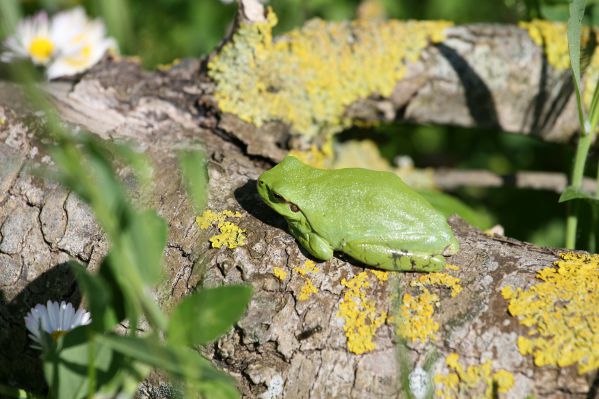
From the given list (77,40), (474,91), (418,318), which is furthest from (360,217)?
(77,40)

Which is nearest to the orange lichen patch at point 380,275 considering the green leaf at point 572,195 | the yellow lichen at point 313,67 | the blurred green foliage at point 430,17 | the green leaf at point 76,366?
the green leaf at point 572,195

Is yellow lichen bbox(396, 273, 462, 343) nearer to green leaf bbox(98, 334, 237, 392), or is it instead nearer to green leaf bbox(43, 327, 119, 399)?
green leaf bbox(98, 334, 237, 392)

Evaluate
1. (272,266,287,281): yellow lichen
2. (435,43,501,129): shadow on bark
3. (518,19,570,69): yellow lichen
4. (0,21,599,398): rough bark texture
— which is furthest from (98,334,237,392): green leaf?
(518,19,570,69): yellow lichen

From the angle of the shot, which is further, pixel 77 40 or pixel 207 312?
pixel 77 40

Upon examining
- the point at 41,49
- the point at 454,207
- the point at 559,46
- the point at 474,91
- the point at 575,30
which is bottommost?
the point at 454,207

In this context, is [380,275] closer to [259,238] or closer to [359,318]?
[359,318]

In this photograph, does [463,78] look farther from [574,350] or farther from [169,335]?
[169,335]
